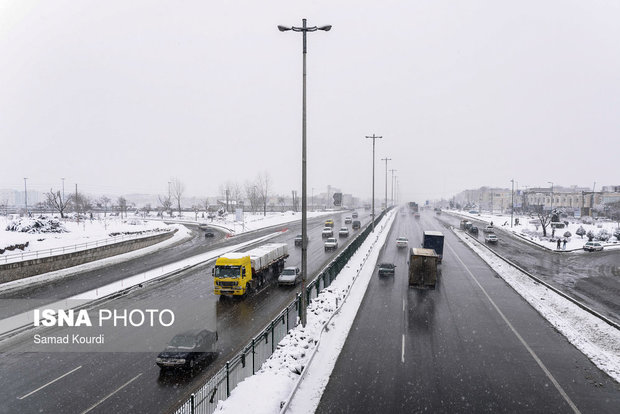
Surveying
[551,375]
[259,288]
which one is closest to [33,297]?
[259,288]

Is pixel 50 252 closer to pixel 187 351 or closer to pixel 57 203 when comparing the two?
pixel 187 351

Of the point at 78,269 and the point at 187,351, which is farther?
the point at 78,269

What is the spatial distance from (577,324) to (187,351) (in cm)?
1988

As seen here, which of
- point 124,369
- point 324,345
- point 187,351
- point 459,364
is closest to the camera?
point 187,351

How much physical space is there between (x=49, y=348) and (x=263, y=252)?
14477mm

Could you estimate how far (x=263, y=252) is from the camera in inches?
1070

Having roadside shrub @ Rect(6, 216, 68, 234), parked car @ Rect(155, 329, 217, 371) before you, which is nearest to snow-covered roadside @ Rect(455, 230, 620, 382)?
parked car @ Rect(155, 329, 217, 371)

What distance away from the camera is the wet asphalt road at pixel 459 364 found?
→ 1125 centimetres

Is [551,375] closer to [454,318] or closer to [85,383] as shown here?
[454,318]

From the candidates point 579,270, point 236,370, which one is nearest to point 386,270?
point 236,370

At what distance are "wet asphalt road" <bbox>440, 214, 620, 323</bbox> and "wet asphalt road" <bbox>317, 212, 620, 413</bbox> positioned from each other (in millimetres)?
5559

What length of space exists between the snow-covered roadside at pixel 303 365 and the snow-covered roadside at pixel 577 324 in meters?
10.7

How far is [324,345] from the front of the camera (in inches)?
614

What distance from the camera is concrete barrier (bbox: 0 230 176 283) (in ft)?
89.6
